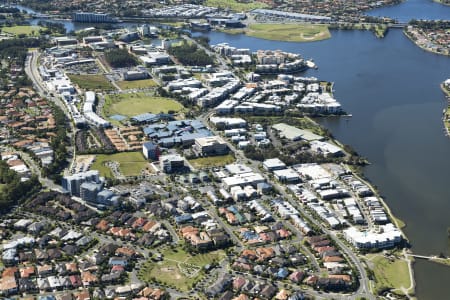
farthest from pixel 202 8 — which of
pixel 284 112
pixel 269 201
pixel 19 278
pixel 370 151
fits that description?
pixel 19 278

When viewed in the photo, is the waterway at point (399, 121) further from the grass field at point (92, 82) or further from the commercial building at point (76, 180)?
the grass field at point (92, 82)

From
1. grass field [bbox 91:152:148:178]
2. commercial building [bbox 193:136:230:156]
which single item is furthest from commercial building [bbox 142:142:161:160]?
commercial building [bbox 193:136:230:156]

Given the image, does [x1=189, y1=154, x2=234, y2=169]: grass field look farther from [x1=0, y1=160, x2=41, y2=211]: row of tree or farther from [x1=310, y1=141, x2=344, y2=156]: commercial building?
[x1=0, y1=160, x2=41, y2=211]: row of tree

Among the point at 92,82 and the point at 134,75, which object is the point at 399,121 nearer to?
the point at 134,75

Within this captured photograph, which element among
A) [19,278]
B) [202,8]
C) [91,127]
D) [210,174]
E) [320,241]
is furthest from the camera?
[202,8]

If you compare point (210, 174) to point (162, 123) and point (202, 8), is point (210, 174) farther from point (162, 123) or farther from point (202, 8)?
point (202, 8)

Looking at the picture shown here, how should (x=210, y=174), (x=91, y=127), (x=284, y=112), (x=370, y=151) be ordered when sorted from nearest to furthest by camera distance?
(x=210, y=174) < (x=370, y=151) < (x=91, y=127) < (x=284, y=112)

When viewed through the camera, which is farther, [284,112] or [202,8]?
[202,8]
